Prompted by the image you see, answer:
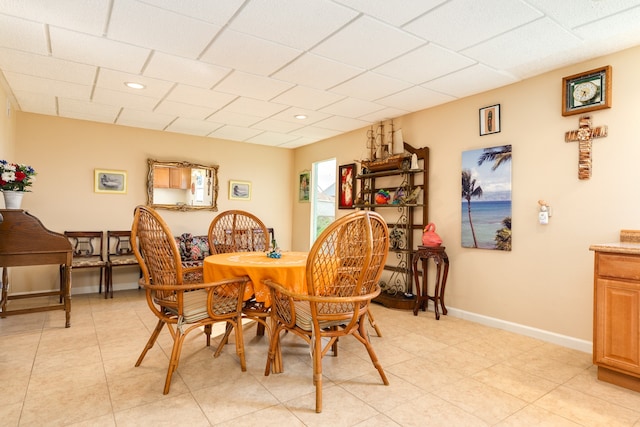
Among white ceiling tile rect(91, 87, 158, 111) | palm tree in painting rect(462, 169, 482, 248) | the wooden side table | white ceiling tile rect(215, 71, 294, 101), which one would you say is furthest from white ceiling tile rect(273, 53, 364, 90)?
the wooden side table

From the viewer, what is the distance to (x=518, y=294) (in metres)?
3.50

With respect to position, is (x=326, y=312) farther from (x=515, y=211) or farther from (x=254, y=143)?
(x=254, y=143)

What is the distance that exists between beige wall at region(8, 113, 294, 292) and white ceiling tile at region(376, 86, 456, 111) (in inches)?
130

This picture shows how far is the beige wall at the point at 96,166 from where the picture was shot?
4.88 metres

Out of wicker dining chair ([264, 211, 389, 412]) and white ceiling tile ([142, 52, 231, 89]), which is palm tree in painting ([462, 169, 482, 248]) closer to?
wicker dining chair ([264, 211, 389, 412])

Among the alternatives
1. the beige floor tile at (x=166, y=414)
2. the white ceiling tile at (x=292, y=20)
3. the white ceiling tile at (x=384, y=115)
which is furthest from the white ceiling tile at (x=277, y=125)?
the beige floor tile at (x=166, y=414)

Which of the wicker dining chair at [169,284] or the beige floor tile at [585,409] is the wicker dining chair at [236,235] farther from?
the beige floor tile at [585,409]

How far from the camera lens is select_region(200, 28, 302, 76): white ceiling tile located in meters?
2.70

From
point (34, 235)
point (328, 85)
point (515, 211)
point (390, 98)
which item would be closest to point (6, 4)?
point (34, 235)

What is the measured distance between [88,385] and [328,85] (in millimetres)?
3233

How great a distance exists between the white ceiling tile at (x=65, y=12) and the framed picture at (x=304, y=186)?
4.38m

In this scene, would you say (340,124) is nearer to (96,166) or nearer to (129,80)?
(129,80)

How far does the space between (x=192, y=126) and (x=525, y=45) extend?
4490 mm

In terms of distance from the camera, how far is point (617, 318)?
237cm
